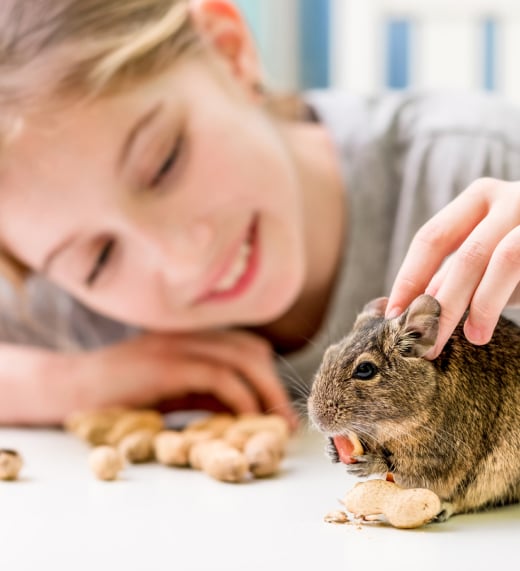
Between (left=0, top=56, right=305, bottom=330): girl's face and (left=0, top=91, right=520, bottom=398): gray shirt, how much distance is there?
10cm

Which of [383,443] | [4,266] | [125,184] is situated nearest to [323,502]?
[383,443]

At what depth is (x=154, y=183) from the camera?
1.07 m

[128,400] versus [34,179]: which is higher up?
[34,179]

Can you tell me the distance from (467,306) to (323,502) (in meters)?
0.19

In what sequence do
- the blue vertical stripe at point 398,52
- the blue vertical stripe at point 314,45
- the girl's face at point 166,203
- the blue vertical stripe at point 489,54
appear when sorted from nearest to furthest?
the girl's face at point 166,203, the blue vertical stripe at point 489,54, the blue vertical stripe at point 398,52, the blue vertical stripe at point 314,45

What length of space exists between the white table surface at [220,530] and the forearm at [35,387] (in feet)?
1.28

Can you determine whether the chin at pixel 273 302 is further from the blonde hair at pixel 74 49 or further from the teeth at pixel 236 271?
the blonde hair at pixel 74 49

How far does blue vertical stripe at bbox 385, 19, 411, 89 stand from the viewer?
2.33 metres

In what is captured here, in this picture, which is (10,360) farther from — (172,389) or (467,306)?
(467,306)

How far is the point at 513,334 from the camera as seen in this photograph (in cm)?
62

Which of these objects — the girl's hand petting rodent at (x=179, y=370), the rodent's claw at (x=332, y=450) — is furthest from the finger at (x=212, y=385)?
the rodent's claw at (x=332, y=450)

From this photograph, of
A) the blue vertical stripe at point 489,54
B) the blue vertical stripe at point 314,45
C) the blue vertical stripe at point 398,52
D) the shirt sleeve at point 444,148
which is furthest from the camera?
the blue vertical stripe at point 314,45

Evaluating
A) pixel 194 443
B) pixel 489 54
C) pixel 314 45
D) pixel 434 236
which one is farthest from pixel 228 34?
pixel 314 45

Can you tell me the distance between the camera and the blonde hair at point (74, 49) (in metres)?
1.04
